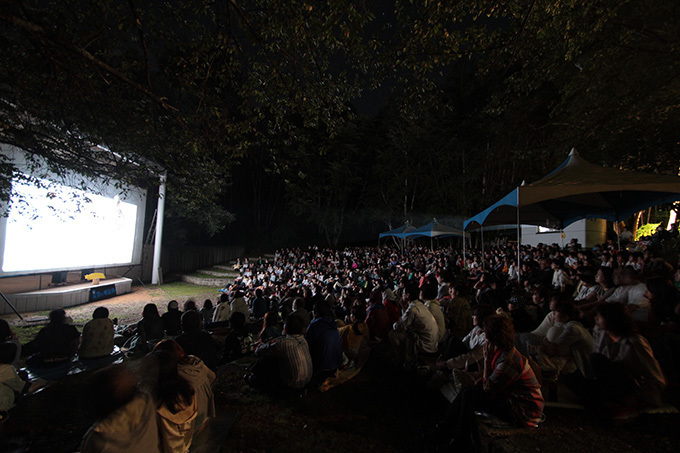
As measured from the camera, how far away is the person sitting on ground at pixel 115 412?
64.9 inches

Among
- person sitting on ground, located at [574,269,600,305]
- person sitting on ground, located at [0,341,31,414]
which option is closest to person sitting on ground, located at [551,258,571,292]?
person sitting on ground, located at [574,269,600,305]

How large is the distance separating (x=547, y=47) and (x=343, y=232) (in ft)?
73.4

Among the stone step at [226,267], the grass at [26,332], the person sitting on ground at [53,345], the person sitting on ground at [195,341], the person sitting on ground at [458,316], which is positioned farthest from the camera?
the stone step at [226,267]

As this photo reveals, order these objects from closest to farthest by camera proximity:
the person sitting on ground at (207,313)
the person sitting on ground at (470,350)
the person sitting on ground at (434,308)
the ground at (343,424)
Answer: the ground at (343,424) → the person sitting on ground at (470,350) → the person sitting on ground at (434,308) → the person sitting on ground at (207,313)

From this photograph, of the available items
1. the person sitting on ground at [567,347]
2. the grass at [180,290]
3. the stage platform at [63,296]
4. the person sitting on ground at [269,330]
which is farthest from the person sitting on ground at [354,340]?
the grass at [180,290]

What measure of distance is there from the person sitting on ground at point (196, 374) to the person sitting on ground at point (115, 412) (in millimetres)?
452

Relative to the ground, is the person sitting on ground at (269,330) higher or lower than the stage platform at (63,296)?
higher

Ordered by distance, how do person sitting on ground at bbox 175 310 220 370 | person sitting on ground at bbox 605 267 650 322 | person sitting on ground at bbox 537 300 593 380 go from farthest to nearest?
person sitting on ground at bbox 605 267 650 322, person sitting on ground at bbox 175 310 220 370, person sitting on ground at bbox 537 300 593 380

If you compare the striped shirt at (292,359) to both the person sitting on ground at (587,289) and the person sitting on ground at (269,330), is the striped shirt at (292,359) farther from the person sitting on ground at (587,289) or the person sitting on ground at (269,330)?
the person sitting on ground at (587,289)

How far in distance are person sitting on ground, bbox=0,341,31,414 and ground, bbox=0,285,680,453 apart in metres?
0.32

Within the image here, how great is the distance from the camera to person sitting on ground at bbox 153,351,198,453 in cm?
198

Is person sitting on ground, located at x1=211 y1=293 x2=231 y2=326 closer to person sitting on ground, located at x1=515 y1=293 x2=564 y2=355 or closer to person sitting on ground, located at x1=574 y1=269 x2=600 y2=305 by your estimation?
person sitting on ground, located at x1=515 y1=293 x2=564 y2=355

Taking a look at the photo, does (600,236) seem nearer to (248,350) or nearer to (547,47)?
(547,47)

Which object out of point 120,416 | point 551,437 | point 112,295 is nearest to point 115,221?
point 112,295
